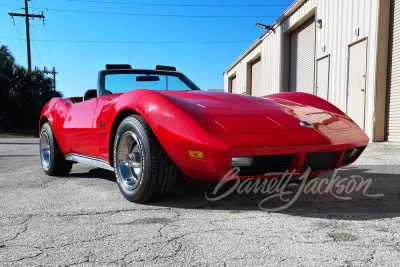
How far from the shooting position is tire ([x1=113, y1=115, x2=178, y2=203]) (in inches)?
90.1

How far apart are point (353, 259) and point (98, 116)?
222cm

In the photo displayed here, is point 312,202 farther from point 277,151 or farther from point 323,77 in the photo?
point 323,77

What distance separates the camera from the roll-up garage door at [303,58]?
A: 11164 mm

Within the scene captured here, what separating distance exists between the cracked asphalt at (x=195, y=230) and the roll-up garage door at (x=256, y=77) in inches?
608

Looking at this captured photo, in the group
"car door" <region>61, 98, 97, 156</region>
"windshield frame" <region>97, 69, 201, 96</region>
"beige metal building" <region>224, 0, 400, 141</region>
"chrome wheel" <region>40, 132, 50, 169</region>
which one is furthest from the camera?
"beige metal building" <region>224, 0, 400, 141</region>

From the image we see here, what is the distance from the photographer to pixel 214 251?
1.55 metres

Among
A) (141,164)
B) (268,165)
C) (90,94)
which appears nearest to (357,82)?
(90,94)

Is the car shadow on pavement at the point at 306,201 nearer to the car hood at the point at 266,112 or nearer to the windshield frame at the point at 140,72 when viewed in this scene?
the car hood at the point at 266,112

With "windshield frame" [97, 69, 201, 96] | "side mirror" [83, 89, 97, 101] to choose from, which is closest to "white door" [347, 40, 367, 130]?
"windshield frame" [97, 69, 201, 96]

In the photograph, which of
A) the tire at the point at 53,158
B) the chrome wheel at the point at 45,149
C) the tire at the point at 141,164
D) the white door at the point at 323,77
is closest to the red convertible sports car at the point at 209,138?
the tire at the point at 141,164

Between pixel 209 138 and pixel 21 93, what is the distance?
65.7 feet

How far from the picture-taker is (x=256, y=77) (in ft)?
61.0

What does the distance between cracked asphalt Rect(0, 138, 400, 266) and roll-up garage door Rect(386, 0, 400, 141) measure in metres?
4.51

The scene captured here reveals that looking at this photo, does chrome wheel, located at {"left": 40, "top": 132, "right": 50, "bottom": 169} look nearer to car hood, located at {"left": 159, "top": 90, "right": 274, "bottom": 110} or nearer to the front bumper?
car hood, located at {"left": 159, "top": 90, "right": 274, "bottom": 110}
